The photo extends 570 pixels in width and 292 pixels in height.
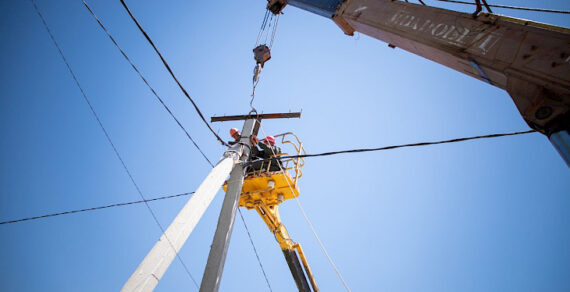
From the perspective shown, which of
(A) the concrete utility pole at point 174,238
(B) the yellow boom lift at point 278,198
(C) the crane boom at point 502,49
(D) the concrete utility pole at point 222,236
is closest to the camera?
(C) the crane boom at point 502,49

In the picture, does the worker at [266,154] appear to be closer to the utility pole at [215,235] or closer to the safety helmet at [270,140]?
the safety helmet at [270,140]

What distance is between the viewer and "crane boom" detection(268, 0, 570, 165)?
2037 mm

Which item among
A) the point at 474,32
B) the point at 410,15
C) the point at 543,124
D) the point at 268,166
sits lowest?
the point at 543,124

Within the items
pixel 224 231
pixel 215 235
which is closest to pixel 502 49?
pixel 224 231

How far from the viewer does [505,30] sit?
2412 mm

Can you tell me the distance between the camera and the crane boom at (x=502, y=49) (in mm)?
2037

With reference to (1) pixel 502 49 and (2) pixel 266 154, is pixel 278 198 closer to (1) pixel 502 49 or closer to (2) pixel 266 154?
(2) pixel 266 154

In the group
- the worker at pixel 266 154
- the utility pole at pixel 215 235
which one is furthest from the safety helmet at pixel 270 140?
the utility pole at pixel 215 235

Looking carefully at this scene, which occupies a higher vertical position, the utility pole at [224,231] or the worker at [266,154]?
the worker at [266,154]

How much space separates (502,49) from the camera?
2.39m

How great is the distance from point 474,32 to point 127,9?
3878 millimetres

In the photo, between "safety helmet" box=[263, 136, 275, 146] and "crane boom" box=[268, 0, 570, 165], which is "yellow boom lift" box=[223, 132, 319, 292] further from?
"crane boom" box=[268, 0, 570, 165]

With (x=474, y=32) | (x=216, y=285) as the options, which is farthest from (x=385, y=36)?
(x=216, y=285)

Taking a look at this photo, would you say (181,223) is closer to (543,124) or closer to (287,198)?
(287,198)
